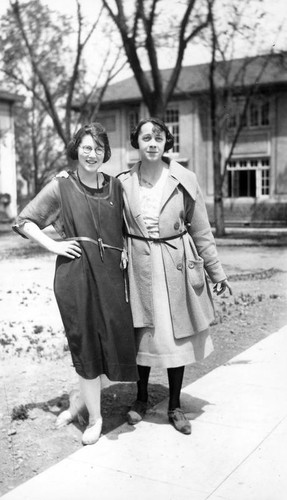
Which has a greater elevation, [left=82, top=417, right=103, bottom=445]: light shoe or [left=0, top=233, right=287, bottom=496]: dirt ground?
[left=82, top=417, right=103, bottom=445]: light shoe

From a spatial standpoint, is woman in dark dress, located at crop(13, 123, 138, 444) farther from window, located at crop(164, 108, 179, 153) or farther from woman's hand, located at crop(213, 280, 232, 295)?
window, located at crop(164, 108, 179, 153)

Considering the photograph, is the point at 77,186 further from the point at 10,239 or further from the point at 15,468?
the point at 10,239

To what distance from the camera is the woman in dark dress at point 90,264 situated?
3.46m

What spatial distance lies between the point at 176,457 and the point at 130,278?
3.49 feet

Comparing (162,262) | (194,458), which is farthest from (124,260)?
(194,458)

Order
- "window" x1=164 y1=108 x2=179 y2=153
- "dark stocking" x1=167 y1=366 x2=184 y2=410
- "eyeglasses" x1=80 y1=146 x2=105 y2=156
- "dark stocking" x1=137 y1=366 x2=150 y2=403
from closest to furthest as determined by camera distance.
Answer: "eyeglasses" x1=80 y1=146 x2=105 y2=156, "dark stocking" x1=167 y1=366 x2=184 y2=410, "dark stocking" x1=137 y1=366 x2=150 y2=403, "window" x1=164 y1=108 x2=179 y2=153

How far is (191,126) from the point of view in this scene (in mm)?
33250

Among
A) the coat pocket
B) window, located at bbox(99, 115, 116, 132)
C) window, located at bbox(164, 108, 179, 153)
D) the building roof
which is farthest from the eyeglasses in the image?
window, located at bbox(99, 115, 116, 132)

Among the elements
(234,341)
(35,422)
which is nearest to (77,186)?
(35,422)

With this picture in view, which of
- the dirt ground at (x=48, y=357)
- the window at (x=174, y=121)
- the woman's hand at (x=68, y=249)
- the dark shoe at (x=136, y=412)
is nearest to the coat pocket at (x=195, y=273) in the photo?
the woman's hand at (x=68, y=249)

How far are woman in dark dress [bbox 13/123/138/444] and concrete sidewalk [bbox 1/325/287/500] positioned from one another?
32 cm

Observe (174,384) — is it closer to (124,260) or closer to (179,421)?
(179,421)

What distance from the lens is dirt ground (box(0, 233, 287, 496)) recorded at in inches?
142

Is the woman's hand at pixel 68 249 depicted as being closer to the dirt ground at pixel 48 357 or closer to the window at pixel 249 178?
the dirt ground at pixel 48 357
